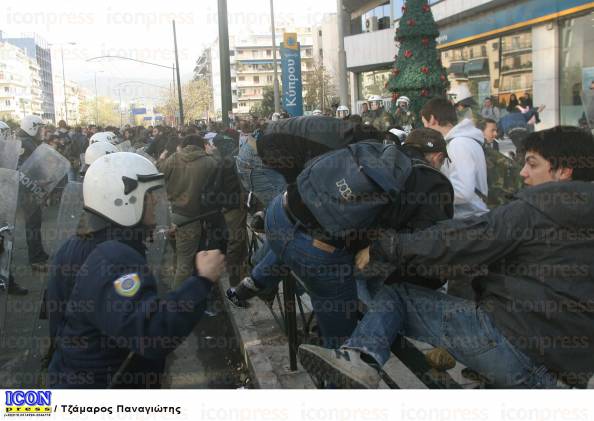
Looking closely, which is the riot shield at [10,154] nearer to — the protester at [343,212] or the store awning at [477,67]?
the protester at [343,212]

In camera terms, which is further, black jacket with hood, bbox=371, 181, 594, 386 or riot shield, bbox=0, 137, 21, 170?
riot shield, bbox=0, 137, 21, 170

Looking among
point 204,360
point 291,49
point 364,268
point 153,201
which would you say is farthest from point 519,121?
point 291,49

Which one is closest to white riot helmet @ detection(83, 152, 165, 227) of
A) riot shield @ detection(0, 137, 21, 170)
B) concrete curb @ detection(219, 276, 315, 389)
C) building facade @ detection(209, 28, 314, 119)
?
concrete curb @ detection(219, 276, 315, 389)

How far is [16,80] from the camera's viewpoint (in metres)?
106

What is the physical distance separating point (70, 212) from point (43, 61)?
488 feet

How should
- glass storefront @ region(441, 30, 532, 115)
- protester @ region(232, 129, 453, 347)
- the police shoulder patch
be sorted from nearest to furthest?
the police shoulder patch → protester @ region(232, 129, 453, 347) → glass storefront @ region(441, 30, 532, 115)

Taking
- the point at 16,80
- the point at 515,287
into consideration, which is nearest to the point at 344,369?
the point at 515,287

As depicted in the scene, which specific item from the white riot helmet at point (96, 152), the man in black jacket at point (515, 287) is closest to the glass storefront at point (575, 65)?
the white riot helmet at point (96, 152)

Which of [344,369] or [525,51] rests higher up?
[525,51]

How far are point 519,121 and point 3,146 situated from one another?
25.5 ft

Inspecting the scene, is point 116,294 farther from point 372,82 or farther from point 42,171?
point 372,82

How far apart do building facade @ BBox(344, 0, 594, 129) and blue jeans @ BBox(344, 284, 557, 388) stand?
8.85 metres

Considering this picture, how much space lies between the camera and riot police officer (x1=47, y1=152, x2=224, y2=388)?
6.77ft
